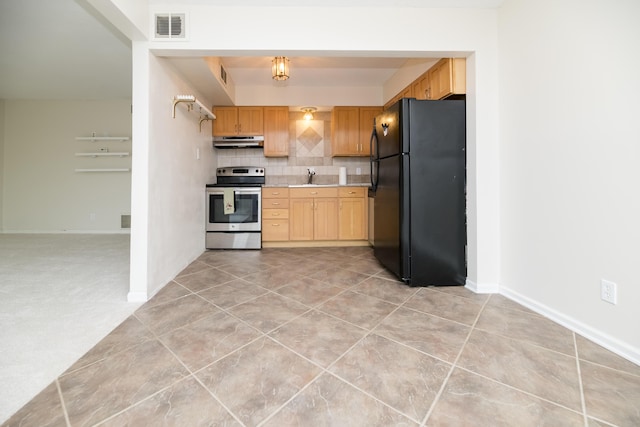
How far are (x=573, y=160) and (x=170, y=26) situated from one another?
9.87ft

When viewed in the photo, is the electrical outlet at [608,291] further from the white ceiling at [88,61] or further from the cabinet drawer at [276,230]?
the cabinet drawer at [276,230]

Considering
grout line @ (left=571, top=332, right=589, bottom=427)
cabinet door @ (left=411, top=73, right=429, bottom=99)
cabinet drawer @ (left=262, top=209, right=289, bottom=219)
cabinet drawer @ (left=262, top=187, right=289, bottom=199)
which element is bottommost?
grout line @ (left=571, top=332, right=589, bottom=427)

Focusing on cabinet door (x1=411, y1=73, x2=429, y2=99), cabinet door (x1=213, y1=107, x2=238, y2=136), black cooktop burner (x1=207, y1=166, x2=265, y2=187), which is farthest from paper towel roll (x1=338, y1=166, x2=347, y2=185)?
cabinet door (x1=213, y1=107, x2=238, y2=136)

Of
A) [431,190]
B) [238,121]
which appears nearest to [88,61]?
[238,121]

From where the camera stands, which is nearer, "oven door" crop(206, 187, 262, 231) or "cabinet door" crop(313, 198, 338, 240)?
"oven door" crop(206, 187, 262, 231)

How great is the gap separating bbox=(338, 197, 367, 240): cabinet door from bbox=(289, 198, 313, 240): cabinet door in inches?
18.4

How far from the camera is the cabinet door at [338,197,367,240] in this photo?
3.91 m

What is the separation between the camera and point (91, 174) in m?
5.02

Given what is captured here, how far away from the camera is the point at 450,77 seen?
7.39ft

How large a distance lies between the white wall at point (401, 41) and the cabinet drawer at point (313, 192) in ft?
6.55

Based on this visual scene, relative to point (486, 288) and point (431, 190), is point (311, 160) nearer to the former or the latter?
point (431, 190)

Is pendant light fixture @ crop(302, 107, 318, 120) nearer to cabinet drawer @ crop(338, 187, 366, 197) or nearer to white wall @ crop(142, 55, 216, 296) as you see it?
cabinet drawer @ crop(338, 187, 366, 197)

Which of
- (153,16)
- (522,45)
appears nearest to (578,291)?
(522,45)

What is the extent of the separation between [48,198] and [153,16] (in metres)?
5.14
